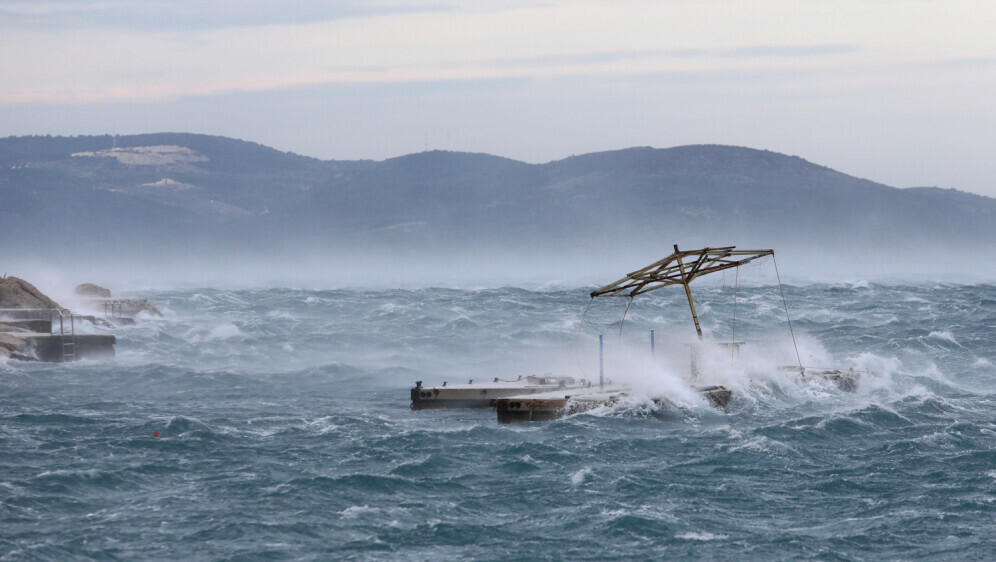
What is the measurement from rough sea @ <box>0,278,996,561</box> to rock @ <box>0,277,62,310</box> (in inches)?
458

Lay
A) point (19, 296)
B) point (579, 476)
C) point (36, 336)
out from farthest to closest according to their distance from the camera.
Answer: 1. point (19, 296)
2. point (36, 336)
3. point (579, 476)

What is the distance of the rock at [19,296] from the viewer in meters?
65.5

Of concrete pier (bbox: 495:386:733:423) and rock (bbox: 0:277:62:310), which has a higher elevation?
rock (bbox: 0:277:62:310)

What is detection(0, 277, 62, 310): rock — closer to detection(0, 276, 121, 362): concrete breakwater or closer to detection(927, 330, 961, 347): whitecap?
detection(0, 276, 121, 362): concrete breakwater

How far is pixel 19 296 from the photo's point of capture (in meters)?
66.4

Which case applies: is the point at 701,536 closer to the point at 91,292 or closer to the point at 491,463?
the point at 491,463

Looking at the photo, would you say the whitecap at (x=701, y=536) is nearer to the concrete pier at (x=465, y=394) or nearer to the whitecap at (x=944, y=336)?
the concrete pier at (x=465, y=394)

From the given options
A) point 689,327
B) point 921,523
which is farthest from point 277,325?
point 921,523

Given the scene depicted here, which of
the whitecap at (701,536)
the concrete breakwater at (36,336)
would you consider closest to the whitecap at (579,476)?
the whitecap at (701,536)

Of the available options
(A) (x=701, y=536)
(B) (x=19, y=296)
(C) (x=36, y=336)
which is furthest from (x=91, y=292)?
(A) (x=701, y=536)

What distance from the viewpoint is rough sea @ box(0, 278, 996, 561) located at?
22.9 m

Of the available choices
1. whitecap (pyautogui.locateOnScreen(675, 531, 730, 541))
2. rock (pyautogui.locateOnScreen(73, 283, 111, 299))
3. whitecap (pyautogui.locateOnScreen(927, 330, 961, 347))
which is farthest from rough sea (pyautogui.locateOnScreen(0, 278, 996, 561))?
rock (pyautogui.locateOnScreen(73, 283, 111, 299))

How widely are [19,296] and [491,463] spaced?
46.0 meters

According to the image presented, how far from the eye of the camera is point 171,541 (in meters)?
22.7
